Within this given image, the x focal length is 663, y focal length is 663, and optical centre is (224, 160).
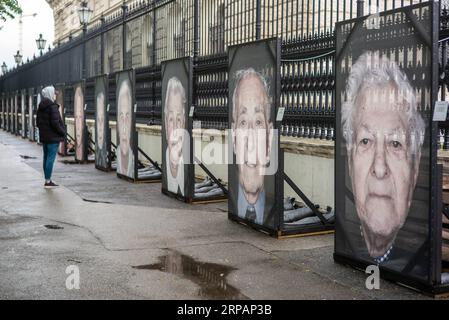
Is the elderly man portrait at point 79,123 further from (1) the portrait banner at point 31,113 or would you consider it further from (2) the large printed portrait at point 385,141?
(2) the large printed portrait at point 385,141

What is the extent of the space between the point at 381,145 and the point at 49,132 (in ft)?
27.2

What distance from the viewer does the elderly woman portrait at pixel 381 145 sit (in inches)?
206

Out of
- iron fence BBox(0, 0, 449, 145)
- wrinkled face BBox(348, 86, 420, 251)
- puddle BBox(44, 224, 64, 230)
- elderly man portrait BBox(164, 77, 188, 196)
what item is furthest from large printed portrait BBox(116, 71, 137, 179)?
wrinkled face BBox(348, 86, 420, 251)

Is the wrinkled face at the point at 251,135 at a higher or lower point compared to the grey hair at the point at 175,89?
lower

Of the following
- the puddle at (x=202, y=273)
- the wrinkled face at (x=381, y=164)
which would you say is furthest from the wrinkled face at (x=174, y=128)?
the wrinkled face at (x=381, y=164)

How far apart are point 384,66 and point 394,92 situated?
26 cm

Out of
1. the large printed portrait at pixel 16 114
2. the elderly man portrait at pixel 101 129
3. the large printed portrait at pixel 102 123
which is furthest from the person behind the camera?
the large printed portrait at pixel 16 114

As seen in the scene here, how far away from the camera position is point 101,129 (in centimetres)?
1507

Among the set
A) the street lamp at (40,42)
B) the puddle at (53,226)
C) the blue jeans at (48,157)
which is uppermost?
the street lamp at (40,42)

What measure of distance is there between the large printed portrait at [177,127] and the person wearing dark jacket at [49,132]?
2.69 meters

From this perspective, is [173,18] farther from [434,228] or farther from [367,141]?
[434,228]

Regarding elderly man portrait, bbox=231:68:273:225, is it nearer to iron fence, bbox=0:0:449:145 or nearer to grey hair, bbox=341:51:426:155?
iron fence, bbox=0:0:449:145

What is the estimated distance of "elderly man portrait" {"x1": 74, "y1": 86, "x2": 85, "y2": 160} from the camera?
1735 cm
